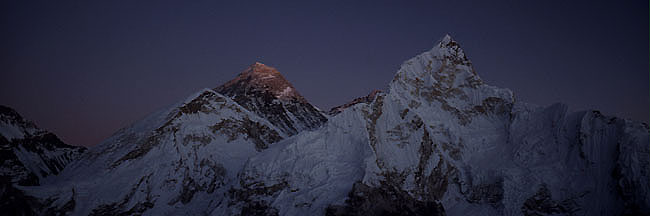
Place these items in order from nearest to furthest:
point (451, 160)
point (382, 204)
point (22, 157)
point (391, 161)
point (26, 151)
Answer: point (382, 204), point (391, 161), point (451, 160), point (22, 157), point (26, 151)

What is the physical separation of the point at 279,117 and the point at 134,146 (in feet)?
134

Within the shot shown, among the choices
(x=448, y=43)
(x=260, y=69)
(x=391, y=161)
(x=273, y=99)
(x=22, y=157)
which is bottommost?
(x=391, y=161)

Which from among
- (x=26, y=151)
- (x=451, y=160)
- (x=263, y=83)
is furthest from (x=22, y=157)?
(x=263, y=83)

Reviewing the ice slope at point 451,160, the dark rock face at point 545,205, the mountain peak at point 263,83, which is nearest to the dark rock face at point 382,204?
the ice slope at point 451,160

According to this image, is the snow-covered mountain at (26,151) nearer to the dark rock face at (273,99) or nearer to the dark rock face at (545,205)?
the dark rock face at (273,99)

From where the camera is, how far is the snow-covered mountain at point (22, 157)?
3114 centimetres

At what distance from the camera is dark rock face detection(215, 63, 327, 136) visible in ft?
256

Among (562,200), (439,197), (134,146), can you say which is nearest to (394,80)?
(439,197)

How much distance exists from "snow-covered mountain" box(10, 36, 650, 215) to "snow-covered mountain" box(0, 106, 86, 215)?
189 cm

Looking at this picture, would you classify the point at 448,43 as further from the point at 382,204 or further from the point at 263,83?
the point at 263,83

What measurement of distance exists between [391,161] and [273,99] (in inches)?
2027

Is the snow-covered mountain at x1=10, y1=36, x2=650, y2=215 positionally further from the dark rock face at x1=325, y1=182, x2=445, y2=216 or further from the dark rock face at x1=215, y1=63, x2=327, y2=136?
the dark rock face at x1=215, y1=63, x2=327, y2=136

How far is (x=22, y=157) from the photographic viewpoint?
1660 inches

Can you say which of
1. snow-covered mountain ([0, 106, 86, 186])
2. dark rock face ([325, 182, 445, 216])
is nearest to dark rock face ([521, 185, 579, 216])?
dark rock face ([325, 182, 445, 216])
